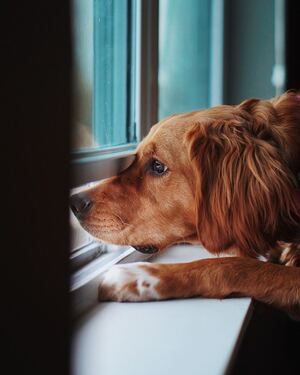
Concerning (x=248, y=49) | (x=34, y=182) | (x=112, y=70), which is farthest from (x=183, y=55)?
(x=34, y=182)

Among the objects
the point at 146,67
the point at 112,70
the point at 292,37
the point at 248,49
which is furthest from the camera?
the point at 248,49

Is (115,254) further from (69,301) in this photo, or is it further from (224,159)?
(69,301)

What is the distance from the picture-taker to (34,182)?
304 mm

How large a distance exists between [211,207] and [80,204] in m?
0.29

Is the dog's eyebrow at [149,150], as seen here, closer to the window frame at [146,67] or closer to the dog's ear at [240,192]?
the dog's ear at [240,192]

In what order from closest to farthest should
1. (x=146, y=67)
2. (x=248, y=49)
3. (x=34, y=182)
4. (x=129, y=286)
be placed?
(x=34, y=182) < (x=129, y=286) < (x=146, y=67) < (x=248, y=49)

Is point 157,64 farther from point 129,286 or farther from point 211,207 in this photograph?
point 129,286

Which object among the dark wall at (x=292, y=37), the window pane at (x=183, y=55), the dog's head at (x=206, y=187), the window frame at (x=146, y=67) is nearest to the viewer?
the dog's head at (x=206, y=187)

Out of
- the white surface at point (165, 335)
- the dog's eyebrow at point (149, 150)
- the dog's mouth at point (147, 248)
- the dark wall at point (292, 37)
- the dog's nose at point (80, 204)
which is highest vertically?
the dark wall at point (292, 37)

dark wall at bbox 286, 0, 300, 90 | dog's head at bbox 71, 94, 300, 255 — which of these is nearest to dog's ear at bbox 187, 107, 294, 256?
dog's head at bbox 71, 94, 300, 255

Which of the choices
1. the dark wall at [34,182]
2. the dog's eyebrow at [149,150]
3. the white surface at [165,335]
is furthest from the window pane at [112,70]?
the dark wall at [34,182]

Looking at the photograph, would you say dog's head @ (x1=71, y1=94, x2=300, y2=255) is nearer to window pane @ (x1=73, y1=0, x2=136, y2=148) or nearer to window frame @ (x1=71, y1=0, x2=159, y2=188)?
window pane @ (x1=73, y1=0, x2=136, y2=148)

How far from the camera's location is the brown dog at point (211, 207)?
123 centimetres

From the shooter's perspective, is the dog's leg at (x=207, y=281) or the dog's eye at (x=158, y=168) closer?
the dog's leg at (x=207, y=281)
